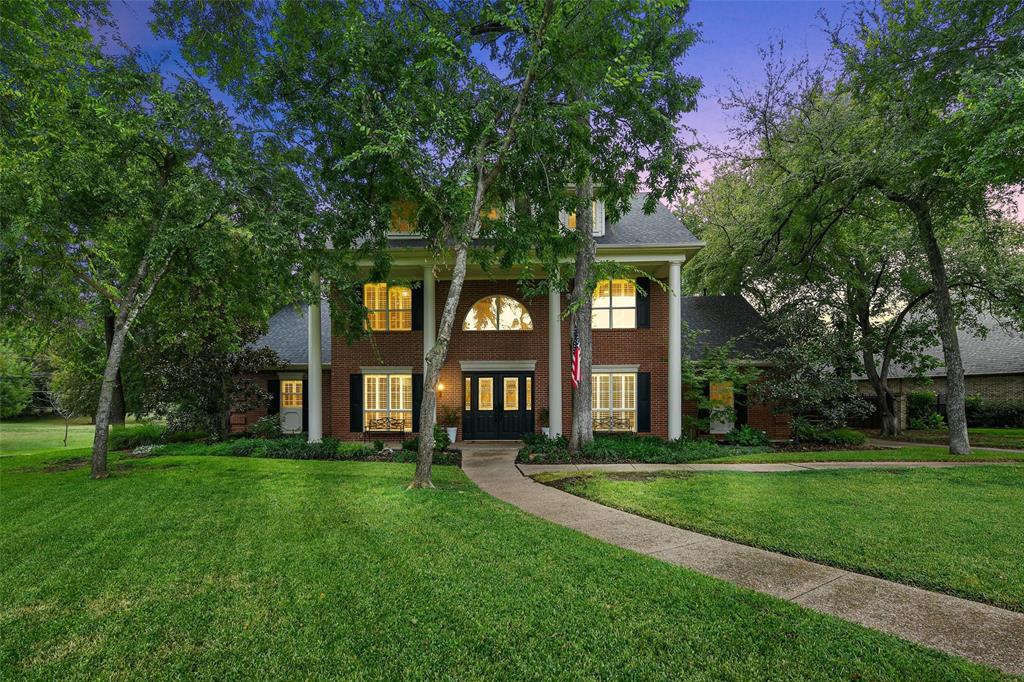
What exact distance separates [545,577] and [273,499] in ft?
15.5

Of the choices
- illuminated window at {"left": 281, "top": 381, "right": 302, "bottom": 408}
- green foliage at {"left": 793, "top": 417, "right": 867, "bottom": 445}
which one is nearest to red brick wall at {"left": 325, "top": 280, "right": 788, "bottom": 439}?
green foliage at {"left": 793, "top": 417, "right": 867, "bottom": 445}

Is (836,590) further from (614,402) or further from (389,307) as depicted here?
(389,307)

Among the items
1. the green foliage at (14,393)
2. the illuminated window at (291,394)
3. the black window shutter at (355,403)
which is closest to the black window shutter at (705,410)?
the black window shutter at (355,403)

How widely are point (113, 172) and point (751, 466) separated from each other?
13307mm

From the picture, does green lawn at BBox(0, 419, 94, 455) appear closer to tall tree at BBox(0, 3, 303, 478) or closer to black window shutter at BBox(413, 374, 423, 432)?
tall tree at BBox(0, 3, 303, 478)

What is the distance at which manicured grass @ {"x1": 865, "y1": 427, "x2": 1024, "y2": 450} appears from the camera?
13602 millimetres

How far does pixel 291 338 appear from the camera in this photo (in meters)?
16.8

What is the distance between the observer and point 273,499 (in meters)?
6.75

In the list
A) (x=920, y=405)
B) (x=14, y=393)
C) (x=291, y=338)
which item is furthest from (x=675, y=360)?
(x=14, y=393)

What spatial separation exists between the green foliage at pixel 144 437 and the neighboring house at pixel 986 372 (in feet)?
86.0

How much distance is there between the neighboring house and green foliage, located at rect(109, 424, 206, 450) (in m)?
26.2

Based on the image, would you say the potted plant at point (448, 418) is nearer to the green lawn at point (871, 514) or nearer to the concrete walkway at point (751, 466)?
the concrete walkway at point (751, 466)

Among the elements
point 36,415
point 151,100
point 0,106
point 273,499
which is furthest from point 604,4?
point 36,415

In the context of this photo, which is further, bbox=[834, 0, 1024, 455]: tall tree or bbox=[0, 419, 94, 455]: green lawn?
bbox=[0, 419, 94, 455]: green lawn
